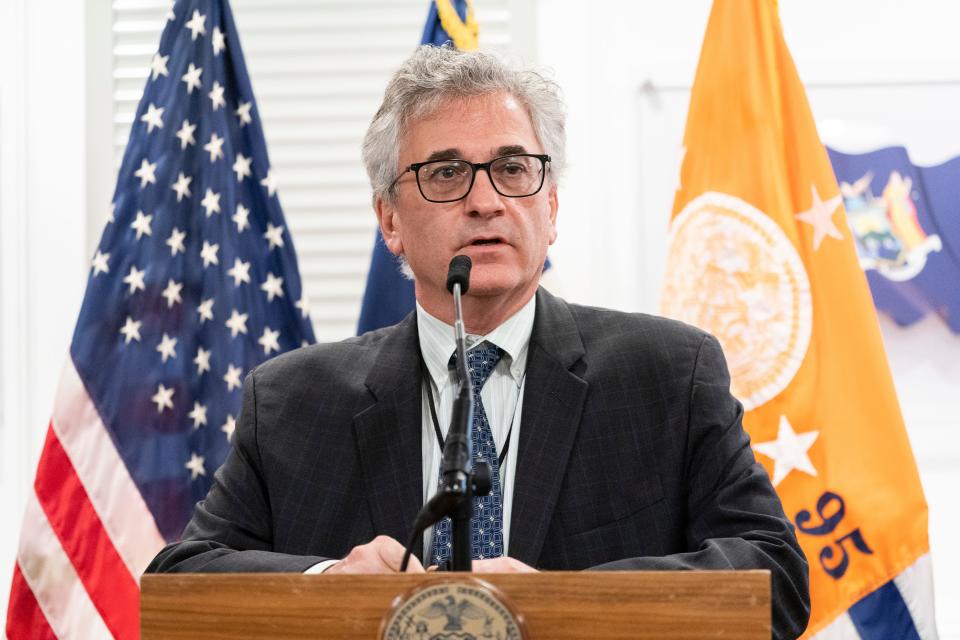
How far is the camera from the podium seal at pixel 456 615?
1176 millimetres

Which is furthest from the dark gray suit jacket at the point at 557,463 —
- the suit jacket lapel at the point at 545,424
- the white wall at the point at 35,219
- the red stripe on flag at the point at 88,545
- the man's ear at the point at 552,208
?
the white wall at the point at 35,219

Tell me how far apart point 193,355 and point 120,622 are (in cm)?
69

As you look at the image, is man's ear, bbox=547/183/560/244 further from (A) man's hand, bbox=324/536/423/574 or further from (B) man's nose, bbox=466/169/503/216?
(A) man's hand, bbox=324/536/423/574

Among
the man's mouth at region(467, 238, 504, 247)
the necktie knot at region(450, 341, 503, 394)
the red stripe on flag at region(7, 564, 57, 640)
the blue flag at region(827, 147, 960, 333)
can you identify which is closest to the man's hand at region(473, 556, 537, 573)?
the necktie knot at region(450, 341, 503, 394)

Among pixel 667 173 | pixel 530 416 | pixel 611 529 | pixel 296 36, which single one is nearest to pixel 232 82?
pixel 296 36

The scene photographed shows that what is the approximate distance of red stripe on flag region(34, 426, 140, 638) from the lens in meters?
2.85

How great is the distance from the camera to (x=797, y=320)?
2750mm

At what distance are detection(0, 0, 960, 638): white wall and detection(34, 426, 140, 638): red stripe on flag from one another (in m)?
0.49

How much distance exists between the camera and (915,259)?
3.17 metres

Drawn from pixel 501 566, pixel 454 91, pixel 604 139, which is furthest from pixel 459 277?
pixel 604 139

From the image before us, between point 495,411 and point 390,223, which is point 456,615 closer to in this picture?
point 495,411

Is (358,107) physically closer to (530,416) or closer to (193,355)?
(193,355)

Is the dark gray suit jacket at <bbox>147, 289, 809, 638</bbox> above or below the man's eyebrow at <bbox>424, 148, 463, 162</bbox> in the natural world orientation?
below

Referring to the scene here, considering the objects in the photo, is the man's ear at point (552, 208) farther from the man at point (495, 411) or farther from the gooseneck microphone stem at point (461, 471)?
the gooseneck microphone stem at point (461, 471)
